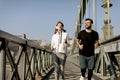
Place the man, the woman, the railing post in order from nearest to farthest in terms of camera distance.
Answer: the railing post, the man, the woman

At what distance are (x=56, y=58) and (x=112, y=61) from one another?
1.19 m

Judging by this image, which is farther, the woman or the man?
the woman

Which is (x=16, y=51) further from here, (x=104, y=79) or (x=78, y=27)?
(x=78, y=27)

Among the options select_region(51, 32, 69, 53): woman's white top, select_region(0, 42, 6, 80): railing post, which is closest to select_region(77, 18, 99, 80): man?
select_region(51, 32, 69, 53): woman's white top

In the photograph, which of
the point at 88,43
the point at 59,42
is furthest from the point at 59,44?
the point at 88,43

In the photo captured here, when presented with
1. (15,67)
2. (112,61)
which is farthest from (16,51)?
(112,61)

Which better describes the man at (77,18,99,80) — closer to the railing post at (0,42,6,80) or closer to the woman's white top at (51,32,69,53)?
the woman's white top at (51,32,69,53)

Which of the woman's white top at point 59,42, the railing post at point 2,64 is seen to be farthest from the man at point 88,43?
the railing post at point 2,64

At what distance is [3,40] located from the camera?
4.54m

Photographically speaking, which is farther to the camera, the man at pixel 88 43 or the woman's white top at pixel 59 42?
the woman's white top at pixel 59 42

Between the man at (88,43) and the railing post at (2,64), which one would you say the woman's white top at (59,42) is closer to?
the man at (88,43)

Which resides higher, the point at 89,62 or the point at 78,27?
the point at 78,27

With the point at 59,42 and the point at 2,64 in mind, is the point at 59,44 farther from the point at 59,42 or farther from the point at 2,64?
the point at 2,64

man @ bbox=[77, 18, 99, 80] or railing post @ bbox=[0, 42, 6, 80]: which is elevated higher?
man @ bbox=[77, 18, 99, 80]
